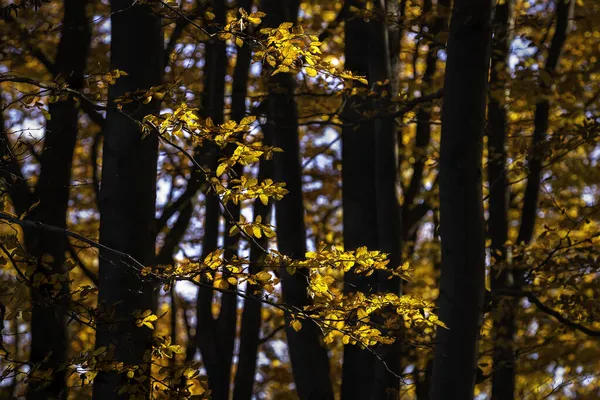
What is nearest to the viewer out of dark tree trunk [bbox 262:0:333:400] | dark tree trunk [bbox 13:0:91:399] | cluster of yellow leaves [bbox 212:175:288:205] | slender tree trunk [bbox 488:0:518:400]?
cluster of yellow leaves [bbox 212:175:288:205]

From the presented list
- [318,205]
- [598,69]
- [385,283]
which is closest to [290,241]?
[385,283]

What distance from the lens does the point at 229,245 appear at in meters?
6.33

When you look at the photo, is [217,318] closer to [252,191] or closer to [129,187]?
[129,187]

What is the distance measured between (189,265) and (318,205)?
28.0 feet

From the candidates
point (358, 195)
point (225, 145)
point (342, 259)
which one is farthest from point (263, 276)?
point (358, 195)

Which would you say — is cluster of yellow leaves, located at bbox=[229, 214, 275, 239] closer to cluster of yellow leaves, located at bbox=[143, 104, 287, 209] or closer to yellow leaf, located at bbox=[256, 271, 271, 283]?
cluster of yellow leaves, located at bbox=[143, 104, 287, 209]

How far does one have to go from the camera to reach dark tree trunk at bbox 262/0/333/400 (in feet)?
17.9

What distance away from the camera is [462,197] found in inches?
154

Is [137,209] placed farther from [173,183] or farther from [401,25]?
[173,183]

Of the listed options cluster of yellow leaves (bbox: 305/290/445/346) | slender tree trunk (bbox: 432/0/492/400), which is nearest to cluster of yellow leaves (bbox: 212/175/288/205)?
cluster of yellow leaves (bbox: 305/290/445/346)

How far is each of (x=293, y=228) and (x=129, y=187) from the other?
1716 mm

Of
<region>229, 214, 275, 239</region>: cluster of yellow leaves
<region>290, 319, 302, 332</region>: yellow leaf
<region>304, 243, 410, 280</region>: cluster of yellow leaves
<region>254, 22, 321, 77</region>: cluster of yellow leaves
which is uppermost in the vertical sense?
<region>254, 22, 321, 77</region>: cluster of yellow leaves

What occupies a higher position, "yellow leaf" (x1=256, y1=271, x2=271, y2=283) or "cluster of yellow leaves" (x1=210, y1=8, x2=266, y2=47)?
"cluster of yellow leaves" (x1=210, y1=8, x2=266, y2=47)

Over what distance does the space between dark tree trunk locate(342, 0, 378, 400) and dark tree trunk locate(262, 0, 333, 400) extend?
0.32m
